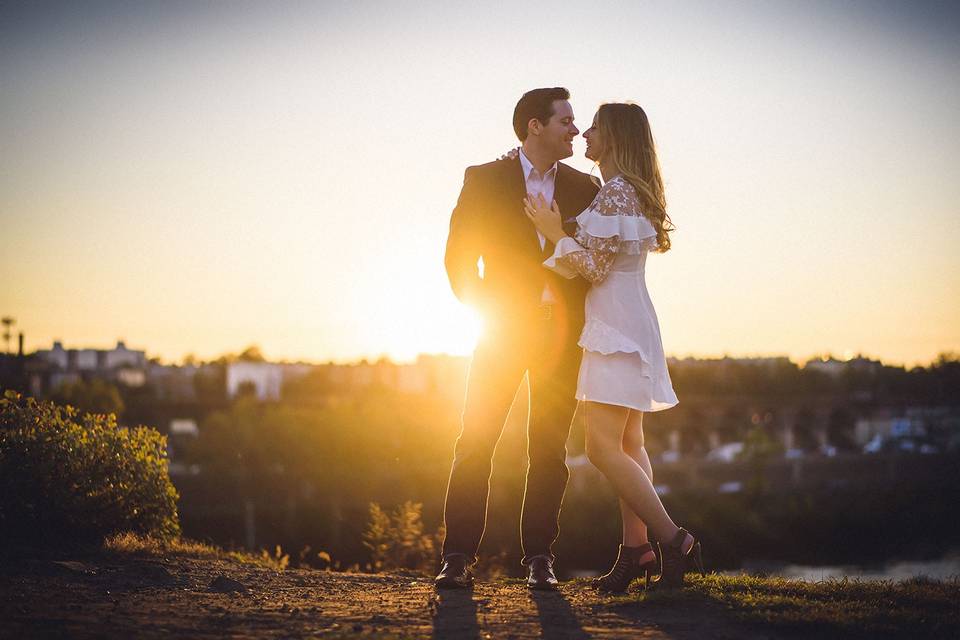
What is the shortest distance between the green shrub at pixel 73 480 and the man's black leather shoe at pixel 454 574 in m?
3.84

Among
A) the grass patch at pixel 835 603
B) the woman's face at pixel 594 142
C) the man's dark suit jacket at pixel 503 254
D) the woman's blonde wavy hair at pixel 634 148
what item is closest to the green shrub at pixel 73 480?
the man's dark suit jacket at pixel 503 254

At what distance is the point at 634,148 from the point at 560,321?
1062 mm

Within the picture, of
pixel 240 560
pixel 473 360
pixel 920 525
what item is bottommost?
pixel 920 525

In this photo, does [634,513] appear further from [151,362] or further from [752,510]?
[151,362]

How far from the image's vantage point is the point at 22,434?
9.19 metres

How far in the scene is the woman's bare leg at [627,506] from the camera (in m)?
6.24

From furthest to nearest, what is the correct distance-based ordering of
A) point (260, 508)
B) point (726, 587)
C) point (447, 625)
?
1. point (260, 508)
2. point (726, 587)
3. point (447, 625)

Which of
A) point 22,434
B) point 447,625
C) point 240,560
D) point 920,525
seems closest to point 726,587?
point 447,625

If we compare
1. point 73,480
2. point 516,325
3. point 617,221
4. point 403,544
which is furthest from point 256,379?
point 617,221

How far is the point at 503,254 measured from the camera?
6.45 m

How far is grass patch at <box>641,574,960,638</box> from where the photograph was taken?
5105 millimetres

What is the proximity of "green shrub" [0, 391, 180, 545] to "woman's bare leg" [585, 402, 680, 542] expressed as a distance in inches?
190

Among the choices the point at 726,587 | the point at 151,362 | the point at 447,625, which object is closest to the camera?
the point at 447,625

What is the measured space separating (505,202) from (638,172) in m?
0.82
